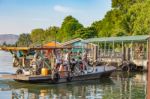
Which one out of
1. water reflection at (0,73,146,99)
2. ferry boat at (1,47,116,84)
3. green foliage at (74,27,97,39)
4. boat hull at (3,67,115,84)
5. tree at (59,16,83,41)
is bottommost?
water reflection at (0,73,146,99)

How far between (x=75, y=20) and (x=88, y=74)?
257 ft

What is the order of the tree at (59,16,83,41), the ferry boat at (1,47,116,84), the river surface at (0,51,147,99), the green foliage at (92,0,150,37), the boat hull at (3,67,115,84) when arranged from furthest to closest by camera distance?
the tree at (59,16,83,41)
the green foliage at (92,0,150,37)
the ferry boat at (1,47,116,84)
the boat hull at (3,67,115,84)
the river surface at (0,51,147,99)

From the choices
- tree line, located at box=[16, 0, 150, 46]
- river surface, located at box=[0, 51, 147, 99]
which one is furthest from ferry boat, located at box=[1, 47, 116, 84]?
tree line, located at box=[16, 0, 150, 46]

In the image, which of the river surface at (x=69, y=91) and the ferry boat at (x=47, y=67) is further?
the ferry boat at (x=47, y=67)

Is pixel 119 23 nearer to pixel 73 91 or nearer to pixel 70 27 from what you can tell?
pixel 70 27

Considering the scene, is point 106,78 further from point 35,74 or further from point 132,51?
point 132,51

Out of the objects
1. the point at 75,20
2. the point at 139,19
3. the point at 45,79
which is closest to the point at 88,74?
the point at 45,79

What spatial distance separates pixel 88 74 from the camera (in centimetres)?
3028

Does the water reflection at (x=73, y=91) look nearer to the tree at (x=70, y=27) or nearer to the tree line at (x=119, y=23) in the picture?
the tree line at (x=119, y=23)

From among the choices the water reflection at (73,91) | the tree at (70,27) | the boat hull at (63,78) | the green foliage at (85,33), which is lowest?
the water reflection at (73,91)

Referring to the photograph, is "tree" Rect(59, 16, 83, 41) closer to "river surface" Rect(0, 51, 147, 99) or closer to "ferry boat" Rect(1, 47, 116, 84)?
"ferry boat" Rect(1, 47, 116, 84)

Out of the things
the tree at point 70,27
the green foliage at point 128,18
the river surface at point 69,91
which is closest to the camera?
the river surface at point 69,91

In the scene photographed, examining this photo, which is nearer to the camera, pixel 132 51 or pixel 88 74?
pixel 88 74

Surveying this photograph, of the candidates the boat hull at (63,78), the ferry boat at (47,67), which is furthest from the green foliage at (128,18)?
the ferry boat at (47,67)
